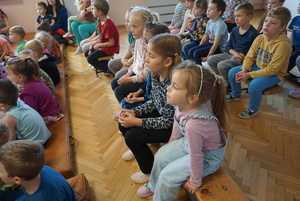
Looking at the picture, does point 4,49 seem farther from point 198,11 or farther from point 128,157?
point 198,11

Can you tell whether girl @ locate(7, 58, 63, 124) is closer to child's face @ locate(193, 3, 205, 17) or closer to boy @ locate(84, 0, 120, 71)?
boy @ locate(84, 0, 120, 71)

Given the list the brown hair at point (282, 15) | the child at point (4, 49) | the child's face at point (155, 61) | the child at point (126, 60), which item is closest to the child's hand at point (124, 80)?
the child at point (126, 60)

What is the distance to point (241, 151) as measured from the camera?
6.40ft

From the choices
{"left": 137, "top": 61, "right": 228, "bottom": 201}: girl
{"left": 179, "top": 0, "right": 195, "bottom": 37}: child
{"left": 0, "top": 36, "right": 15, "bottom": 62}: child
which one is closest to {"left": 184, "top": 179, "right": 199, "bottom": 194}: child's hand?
{"left": 137, "top": 61, "right": 228, "bottom": 201}: girl

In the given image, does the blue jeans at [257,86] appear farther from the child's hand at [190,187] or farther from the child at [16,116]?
the child at [16,116]

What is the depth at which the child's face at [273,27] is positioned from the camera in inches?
79.9

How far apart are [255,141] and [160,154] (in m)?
1.08

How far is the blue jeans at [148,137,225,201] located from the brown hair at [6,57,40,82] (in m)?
1.45

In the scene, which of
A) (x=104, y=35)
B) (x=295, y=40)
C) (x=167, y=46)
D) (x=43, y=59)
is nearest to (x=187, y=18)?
(x=104, y=35)

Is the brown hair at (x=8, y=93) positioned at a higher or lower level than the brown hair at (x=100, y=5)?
lower

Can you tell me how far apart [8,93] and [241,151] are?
197 cm

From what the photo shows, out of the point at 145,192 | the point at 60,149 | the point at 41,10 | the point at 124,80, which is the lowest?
the point at 145,192

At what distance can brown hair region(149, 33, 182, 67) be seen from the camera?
1465 millimetres

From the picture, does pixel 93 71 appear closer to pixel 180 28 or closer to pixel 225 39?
pixel 180 28
